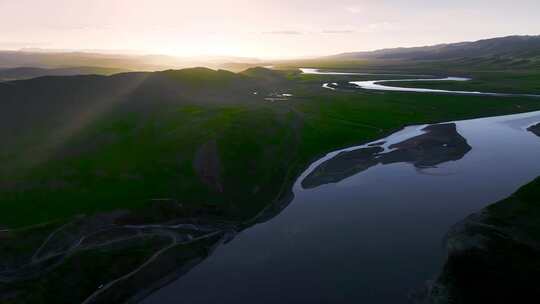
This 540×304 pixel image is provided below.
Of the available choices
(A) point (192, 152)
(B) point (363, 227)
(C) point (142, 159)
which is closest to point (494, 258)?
(B) point (363, 227)

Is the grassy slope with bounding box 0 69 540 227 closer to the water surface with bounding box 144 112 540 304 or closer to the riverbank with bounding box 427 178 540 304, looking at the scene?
the water surface with bounding box 144 112 540 304

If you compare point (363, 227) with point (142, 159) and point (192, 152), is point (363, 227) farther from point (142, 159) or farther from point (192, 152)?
point (142, 159)

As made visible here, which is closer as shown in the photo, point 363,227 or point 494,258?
point 494,258

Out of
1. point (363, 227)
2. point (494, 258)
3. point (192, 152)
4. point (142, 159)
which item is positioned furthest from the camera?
point (192, 152)

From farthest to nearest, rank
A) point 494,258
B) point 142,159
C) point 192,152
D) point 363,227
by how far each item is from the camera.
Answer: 1. point 192,152
2. point 142,159
3. point 363,227
4. point 494,258

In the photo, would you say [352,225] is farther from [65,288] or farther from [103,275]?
[65,288]

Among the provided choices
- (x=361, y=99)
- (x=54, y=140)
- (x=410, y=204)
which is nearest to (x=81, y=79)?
(x=54, y=140)

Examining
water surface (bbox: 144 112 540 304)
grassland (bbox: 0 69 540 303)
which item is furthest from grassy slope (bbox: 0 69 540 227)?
water surface (bbox: 144 112 540 304)
